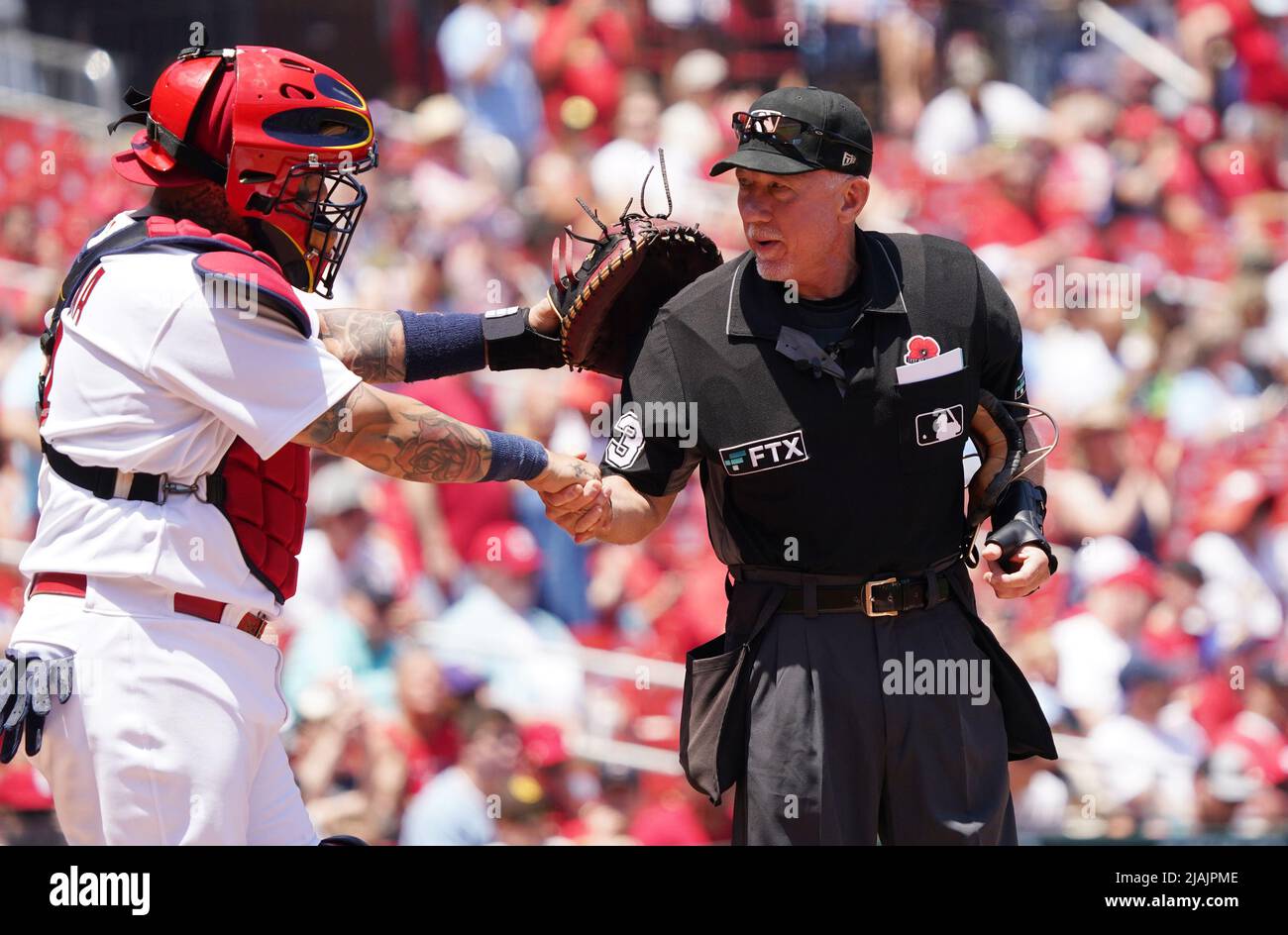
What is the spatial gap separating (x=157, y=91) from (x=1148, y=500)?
16.3 feet

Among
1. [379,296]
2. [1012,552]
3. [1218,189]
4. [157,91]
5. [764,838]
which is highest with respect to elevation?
[1218,189]

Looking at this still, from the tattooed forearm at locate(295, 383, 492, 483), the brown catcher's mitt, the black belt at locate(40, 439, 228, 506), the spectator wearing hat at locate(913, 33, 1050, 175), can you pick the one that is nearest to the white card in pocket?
the brown catcher's mitt

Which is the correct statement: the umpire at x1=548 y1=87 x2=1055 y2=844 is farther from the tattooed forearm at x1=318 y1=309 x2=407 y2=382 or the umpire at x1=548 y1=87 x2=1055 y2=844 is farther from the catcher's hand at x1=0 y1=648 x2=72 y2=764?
the catcher's hand at x1=0 y1=648 x2=72 y2=764

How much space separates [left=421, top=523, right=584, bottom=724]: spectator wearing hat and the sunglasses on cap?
124 inches

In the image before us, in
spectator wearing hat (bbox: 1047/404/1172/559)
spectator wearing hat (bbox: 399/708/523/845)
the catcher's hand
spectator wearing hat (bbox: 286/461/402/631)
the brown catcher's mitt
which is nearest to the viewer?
the catcher's hand

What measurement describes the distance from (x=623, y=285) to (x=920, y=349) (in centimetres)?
79

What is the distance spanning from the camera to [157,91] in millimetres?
3516

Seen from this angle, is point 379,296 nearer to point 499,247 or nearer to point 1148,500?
point 499,247

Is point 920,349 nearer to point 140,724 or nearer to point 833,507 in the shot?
point 833,507

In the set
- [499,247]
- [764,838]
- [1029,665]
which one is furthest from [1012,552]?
[499,247]

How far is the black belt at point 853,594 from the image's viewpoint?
3.64m

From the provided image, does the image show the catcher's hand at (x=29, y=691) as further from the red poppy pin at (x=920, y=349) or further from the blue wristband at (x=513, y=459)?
the red poppy pin at (x=920, y=349)

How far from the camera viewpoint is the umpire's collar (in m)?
3.70

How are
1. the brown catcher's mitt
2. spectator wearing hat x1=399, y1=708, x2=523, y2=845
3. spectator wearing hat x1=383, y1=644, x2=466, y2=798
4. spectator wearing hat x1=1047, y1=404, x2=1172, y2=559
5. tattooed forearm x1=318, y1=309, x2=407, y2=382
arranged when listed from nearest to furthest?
the brown catcher's mitt, tattooed forearm x1=318, y1=309, x2=407, y2=382, spectator wearing hat x1=399, y1=708, x2=523, y2=845, spectator wearing hat x1=383, y1=644, x2=466, y2=798, spectator wearing hat x1=1047, y1=404, x2=1172, y2=559
